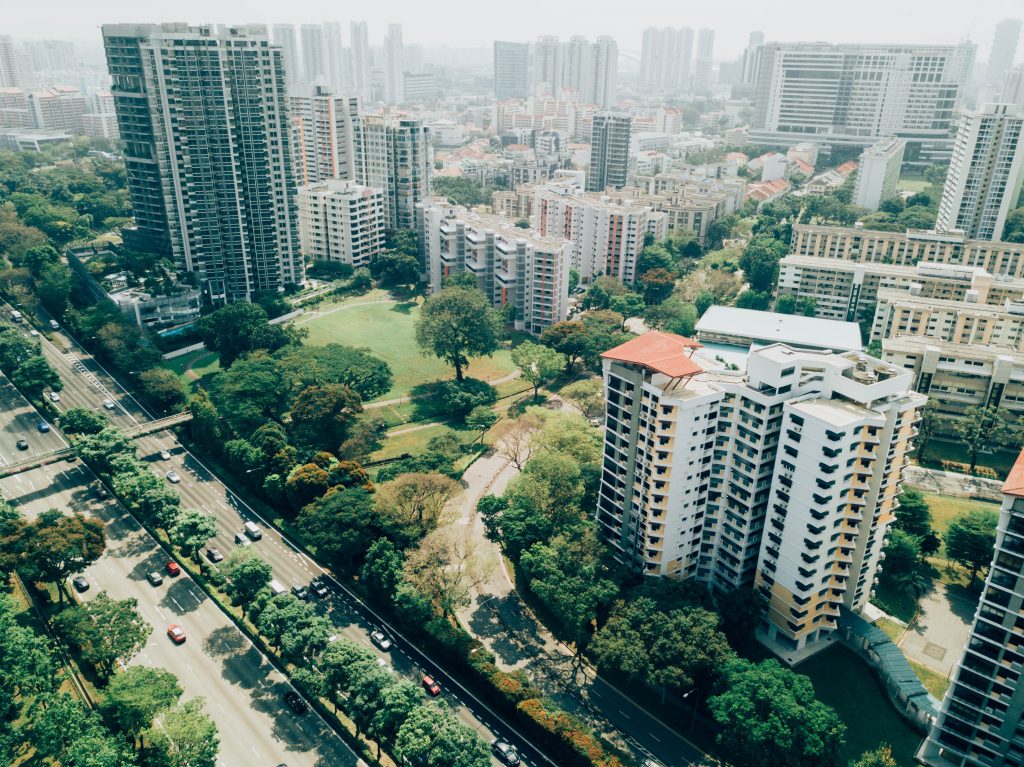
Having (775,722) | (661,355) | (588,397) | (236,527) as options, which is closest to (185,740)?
(236,527)

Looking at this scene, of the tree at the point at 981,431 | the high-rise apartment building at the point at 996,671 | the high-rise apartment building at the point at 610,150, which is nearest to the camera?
the high-rise apartment building at the point at 996,671

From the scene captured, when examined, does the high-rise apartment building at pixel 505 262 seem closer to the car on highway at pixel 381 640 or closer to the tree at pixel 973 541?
the car on highway at pixel 381 640

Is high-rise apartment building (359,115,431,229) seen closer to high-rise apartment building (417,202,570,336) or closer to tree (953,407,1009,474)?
high-rise apartment building (417,202,570,336)

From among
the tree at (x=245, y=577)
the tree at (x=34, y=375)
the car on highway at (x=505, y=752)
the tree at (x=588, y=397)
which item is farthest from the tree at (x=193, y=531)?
the tree at (x=588, y=397)

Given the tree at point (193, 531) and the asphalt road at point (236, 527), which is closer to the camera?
the asphalt road at point (236, 527)

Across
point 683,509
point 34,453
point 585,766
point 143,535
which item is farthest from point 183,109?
point 585,766

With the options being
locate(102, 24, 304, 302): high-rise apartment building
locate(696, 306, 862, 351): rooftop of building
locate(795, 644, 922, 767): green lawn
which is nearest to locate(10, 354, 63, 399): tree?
locate(102, 24, 304, 302): high-rise apartment building

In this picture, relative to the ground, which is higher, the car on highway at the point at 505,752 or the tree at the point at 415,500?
the tree at the point at 415,500

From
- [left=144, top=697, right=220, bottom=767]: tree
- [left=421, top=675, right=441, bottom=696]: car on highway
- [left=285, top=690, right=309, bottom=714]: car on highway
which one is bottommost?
[left=285, top=690, right=309, bottom=714]: car on highway
